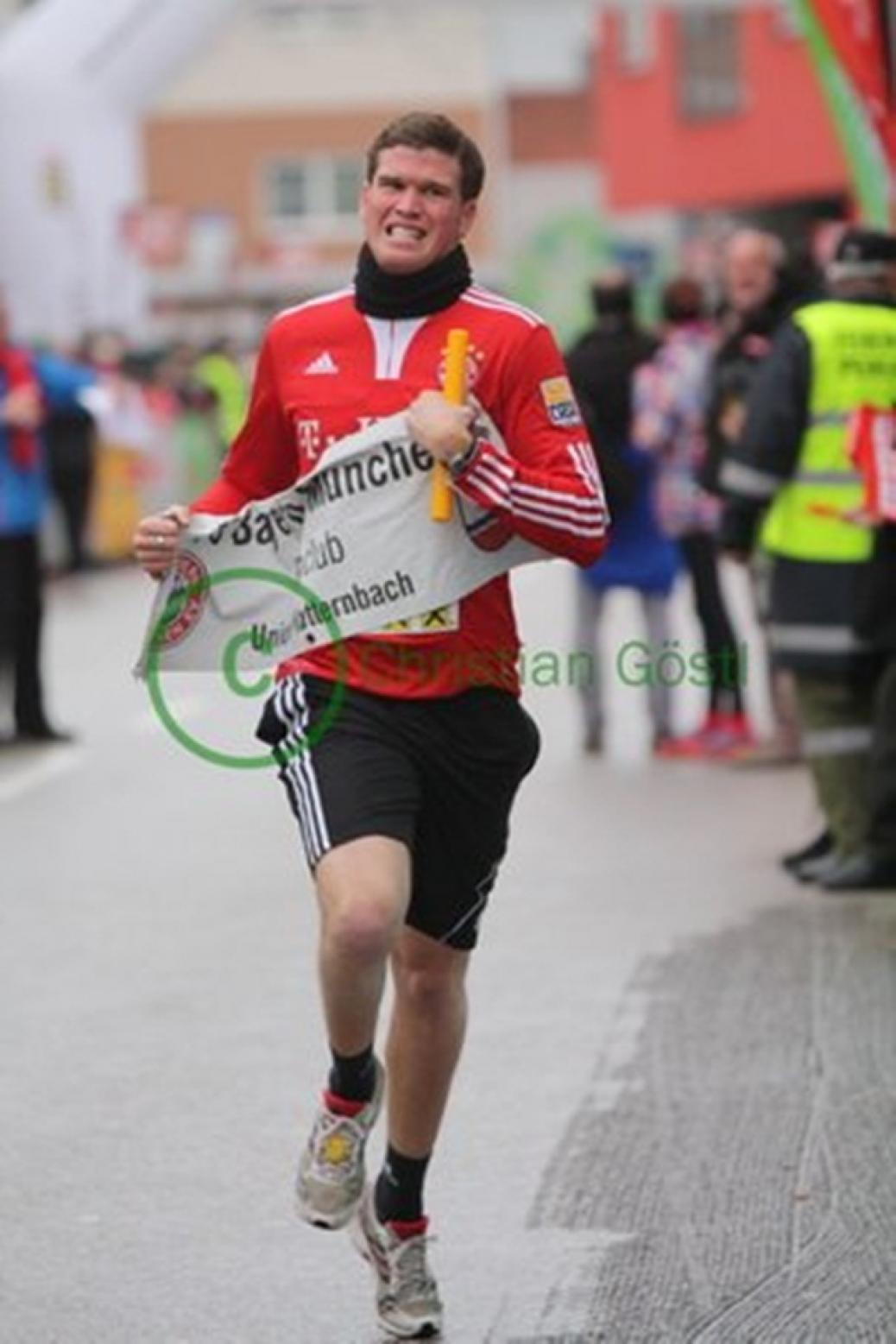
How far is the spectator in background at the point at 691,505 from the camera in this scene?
1584cm

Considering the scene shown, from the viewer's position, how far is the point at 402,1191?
631 centimetres

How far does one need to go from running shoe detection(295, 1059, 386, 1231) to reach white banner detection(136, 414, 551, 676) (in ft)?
2.57

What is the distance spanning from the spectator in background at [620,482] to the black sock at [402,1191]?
891 centimetres

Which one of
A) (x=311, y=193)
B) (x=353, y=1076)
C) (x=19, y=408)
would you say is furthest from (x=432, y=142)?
(x=311, y=193)

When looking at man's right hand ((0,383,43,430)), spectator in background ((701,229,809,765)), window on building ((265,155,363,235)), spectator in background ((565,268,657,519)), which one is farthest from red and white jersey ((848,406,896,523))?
window on building ((265,155,363,235))

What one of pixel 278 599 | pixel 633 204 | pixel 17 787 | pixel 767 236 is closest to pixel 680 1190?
pixel 278 599

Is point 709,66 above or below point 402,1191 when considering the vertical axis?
below

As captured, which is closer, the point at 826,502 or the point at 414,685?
the point at 414,685

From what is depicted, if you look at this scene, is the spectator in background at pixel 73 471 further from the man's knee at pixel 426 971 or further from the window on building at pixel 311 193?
the window on building at pixel 311 193

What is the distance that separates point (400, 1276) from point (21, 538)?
11.3 metres

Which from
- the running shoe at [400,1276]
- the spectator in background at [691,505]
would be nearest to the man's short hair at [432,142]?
the running shoe at [400,1276]

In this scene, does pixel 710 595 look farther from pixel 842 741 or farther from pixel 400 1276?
pixel 400 1276

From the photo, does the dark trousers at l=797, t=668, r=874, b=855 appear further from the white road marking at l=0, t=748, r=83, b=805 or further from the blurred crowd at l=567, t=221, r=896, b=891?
the white road marking at l=0, t=748, r=83, b=805

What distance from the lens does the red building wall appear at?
54.4 m
